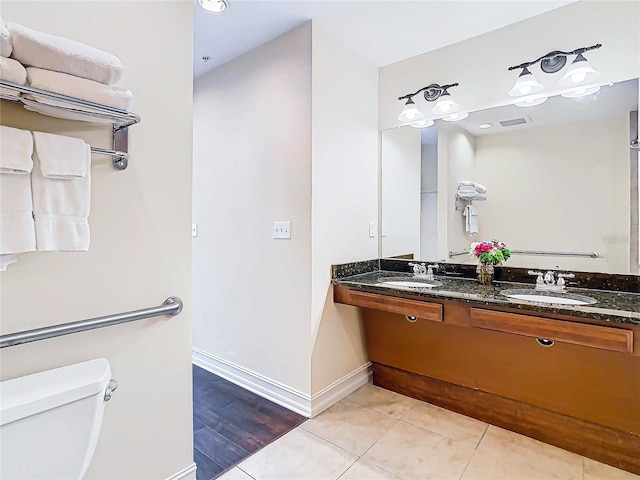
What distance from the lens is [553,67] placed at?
6.62ft

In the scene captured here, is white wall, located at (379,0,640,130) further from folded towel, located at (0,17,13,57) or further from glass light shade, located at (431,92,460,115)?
folded towel, located at (0,17,13,57)

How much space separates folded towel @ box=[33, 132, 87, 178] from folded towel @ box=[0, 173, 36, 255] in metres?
0.06

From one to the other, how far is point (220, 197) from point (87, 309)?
1556 mm

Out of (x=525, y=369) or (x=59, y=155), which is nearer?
(x=59, y=155)

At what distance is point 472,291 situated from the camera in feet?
6.20

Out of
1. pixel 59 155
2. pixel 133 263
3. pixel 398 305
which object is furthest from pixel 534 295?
pixel 59 155

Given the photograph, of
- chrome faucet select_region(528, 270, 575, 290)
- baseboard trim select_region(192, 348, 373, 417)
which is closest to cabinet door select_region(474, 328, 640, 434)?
chrome faucet select_region(528, 270, 575, 290)

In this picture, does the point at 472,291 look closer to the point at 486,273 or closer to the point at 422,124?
the point at 486,273

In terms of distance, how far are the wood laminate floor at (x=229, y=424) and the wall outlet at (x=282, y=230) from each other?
1103 mm

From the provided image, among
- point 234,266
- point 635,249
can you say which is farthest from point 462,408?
point 234,266

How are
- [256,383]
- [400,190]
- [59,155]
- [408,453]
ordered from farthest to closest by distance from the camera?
1. [400,190]
2. [256,383]
3. [408,453]
4. [59,155]

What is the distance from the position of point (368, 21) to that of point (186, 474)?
2.53 m

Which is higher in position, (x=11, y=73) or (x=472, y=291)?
(x=11, y=73)

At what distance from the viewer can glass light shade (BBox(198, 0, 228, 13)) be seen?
6.04 feet
